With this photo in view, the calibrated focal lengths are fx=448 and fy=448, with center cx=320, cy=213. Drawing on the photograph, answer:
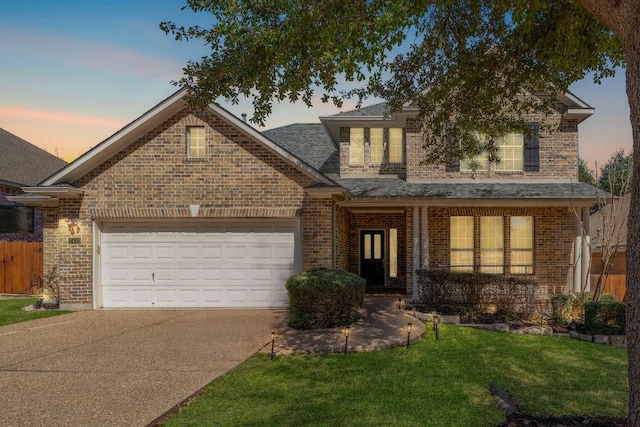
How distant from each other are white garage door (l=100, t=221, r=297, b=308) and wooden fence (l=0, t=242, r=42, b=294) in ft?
22.5

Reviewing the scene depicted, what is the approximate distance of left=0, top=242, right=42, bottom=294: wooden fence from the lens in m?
17.0

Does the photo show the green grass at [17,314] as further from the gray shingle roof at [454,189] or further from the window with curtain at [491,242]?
the window with curtain at [491,242]

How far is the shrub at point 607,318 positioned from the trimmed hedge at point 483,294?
5.35 feet

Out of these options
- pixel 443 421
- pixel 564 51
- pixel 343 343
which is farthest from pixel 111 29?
pixel 443 421

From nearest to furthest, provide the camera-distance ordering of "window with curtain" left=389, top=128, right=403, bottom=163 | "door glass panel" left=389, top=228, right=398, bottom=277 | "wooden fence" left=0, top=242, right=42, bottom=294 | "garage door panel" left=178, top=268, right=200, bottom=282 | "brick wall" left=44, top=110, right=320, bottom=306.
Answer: "brick wall" left=44, top=110, right=320, bottom=306 < "garage door panel" left=178, top=268, right=200, bottom=282 < "window with curtain" left=389, top=128, right=403, bottom=163 < "door glass panel" left=389, top=228, right=398, bottom=277 < "wooden fence" left=0, top=242, right=42, bottom=294

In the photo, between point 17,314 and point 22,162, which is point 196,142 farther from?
point 22,162

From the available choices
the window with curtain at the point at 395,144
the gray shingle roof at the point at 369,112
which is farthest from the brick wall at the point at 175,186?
the window with curtain at the point at 395,144

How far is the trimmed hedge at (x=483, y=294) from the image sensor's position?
10969 millimetres

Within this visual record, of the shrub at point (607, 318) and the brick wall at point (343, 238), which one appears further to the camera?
the brick wall at point (343, 238)

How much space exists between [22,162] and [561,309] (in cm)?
2494

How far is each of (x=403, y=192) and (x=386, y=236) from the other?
3.89 m

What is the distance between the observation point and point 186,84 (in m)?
7.68

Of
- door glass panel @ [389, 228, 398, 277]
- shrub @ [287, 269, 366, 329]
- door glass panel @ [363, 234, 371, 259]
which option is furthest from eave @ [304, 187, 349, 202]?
door glass panel @ [389, 228, 398, 277]

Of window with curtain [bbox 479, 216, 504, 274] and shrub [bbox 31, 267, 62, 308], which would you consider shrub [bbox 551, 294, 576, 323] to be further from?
shrub [bbox 31, 267, 62, 308]
